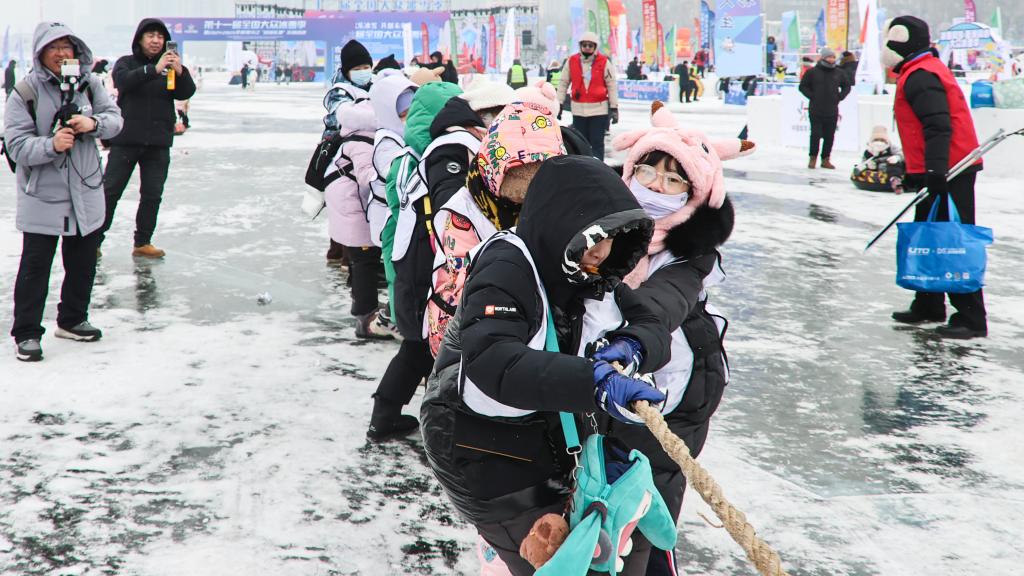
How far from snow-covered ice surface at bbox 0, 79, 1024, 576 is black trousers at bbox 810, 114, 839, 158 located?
5.90 meters

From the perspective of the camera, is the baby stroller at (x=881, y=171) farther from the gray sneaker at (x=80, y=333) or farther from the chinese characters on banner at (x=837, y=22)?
the chinese characters on banner at (x=837, y=22)

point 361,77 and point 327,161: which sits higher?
point 361,77

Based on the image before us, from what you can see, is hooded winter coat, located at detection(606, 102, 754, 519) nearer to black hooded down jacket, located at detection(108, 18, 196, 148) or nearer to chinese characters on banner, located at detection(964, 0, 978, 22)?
black hooded down jacket, located at detection(108, 18, 196, 148)

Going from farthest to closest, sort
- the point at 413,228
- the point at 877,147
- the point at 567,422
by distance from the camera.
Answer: the point at 877,147 < the point at 413,228 < the point at 567,422

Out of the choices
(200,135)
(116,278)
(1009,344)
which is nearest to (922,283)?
(1009,344)

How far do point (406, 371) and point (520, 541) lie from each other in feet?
6.47

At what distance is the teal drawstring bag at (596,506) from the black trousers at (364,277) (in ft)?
12.0

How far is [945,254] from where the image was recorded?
5.41 m

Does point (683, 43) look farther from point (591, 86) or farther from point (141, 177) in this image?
point (141, 177)

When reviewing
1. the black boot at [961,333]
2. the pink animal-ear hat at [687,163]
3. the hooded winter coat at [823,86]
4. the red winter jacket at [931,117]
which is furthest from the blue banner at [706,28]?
the pink animal-ear hat at [687,163]

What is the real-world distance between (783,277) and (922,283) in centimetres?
165

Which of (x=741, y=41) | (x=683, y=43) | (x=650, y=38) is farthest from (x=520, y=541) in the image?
(x=683, y=43)

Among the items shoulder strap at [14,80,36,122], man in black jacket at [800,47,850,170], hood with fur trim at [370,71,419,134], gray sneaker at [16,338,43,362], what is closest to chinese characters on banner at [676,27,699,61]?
man in black jacket at [800,47,850,170]

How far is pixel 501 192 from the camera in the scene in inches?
101
